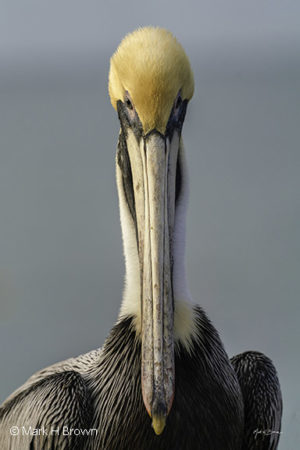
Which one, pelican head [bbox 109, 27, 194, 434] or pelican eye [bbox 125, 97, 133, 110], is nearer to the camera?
pelican head [bbox 109, 27, 194, 434]

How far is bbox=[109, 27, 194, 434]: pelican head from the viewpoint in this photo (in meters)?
1.15

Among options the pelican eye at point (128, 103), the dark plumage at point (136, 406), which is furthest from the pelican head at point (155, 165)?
the dark plumage at point (136, 406)

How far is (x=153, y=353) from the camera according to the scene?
115 centimetres

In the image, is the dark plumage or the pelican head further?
the dark plumage

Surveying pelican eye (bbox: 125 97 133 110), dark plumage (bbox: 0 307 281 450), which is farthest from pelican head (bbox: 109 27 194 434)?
dark plumage (bbox: 0 307 281 450)

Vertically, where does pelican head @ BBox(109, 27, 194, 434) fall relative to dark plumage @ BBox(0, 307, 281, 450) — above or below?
above

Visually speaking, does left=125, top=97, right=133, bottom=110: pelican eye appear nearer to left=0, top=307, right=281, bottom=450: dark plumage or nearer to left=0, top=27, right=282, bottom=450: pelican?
left=0, top=27, right=282, bottom=450: pelican

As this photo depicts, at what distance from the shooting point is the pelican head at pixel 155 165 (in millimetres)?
1153

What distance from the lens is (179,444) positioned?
1.34 m

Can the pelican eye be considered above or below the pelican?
above

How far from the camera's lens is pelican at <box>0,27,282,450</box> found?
1.18m

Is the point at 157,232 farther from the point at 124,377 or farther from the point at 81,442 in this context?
the point at 81,442

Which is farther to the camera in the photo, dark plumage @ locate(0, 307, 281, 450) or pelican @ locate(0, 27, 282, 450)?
dark plumage @ locate(0, 307, 281, 450)

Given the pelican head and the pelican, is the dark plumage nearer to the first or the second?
the pelican
